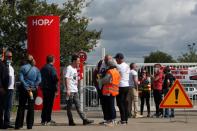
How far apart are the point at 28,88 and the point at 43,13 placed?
30.3 meters

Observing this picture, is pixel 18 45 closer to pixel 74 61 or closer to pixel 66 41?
pixel 66 41

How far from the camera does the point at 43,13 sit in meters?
44.7

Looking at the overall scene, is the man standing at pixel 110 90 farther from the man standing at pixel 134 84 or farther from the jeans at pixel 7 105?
the man standing at pixel 134 84

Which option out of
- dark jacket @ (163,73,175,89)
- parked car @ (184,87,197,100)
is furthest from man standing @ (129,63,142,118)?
parked car @ (184,87,197,100)

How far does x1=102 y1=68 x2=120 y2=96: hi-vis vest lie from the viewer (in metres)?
16.0

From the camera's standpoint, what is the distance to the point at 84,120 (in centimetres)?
1666

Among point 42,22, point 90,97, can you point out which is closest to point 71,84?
point 42,22

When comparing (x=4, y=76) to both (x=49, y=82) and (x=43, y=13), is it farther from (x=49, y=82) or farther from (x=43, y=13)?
(x=43, y=13)

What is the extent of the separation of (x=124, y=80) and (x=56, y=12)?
30.0 m

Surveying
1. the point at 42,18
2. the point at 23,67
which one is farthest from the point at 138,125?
the point at 42,18

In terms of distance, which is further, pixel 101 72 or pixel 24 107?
pixel 101 72

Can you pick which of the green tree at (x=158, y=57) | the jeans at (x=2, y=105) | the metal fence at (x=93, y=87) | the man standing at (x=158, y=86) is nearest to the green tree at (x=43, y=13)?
the metal fence at (x=93, y=87)

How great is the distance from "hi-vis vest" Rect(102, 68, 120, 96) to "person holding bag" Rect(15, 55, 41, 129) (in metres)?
1.88

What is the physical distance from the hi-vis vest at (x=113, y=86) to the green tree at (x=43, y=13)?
2820cm
